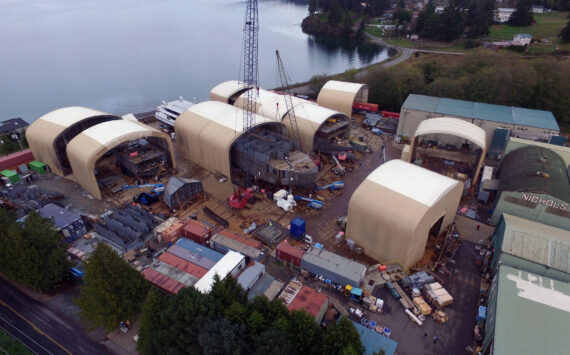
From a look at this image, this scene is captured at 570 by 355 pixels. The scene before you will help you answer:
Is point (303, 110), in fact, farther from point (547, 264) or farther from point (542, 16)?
point (542, 16)

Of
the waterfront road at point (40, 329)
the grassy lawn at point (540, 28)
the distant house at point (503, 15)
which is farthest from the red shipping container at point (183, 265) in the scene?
the distant house at point (503, 15)

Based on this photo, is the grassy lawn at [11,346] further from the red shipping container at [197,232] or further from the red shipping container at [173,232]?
the red shipping container at [197,232]

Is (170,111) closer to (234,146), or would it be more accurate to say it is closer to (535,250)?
(234,146)

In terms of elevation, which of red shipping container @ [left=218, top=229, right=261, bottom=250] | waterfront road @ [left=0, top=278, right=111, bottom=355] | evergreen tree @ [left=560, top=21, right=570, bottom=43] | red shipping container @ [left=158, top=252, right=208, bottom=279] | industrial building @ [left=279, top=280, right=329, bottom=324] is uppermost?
evergreen tree @ [left=560, top=21, right=570, bottom=43]

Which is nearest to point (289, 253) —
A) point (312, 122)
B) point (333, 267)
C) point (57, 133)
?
point (333, 267)

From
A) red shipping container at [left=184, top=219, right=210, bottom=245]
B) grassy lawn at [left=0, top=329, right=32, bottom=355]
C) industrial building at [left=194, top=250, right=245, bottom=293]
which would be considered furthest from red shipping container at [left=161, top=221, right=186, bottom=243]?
grassy lawn at [left=0, top=329, right=32, bottom=355]

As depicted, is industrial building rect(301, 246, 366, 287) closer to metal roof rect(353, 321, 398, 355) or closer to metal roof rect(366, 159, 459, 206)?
metal roof rect(353, 321, 398, 355)

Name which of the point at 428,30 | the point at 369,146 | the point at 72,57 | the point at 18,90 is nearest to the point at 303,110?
the point at 369,146
